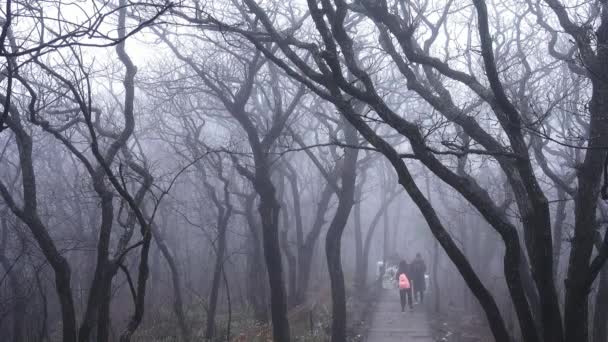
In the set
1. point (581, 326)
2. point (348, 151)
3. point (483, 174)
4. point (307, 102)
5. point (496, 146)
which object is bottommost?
point (581, 326)

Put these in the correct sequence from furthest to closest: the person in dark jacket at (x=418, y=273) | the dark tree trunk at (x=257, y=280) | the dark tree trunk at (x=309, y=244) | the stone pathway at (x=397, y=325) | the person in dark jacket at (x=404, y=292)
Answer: the person in dark jacket at (x=418, y=273), the person in dark jacket at (x=404, y=292), the dark tree trunk at (x=309, y=244), the dark tree trunk at (x=257, y=280), the stone pathway at (x=397, y=325)

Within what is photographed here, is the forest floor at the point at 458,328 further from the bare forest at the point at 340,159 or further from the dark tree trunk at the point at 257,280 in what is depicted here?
the dark tree trunk at the point at 257,280

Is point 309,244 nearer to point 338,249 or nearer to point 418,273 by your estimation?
point 338,249

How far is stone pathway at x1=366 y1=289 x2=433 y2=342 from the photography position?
14.7 meters

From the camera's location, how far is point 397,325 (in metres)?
16.6

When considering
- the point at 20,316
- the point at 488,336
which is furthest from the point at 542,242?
the point at 20,316

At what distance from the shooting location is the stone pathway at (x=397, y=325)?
577 inches

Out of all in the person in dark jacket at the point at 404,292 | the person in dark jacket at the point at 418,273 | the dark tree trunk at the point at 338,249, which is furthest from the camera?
the person in dark jacket at the point at 418,273

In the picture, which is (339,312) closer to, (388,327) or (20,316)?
(388,327)

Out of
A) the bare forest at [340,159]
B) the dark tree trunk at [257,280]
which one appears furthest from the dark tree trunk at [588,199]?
the dark tree trunk at [257,280]

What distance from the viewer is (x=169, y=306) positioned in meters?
21.4

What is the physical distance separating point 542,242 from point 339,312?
703 centimetres

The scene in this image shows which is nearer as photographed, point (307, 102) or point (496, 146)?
point (496, 146)

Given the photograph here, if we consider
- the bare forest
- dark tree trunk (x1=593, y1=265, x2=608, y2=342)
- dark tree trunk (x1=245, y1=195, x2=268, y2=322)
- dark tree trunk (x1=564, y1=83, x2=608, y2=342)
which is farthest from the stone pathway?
dark tree trunk (x1=564, y1=83, x2=608, y2=342)
